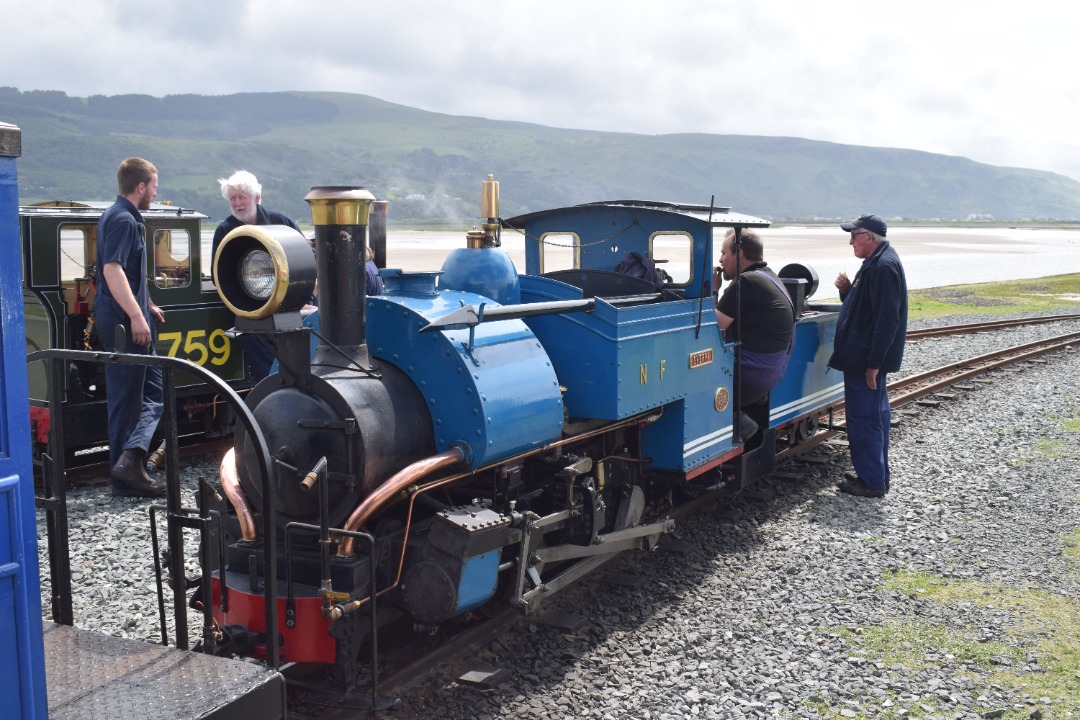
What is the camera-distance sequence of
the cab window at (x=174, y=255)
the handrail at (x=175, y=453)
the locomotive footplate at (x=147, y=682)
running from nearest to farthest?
1. the locomotive footplate at (x=147, y=682)
2. the handrail at (x=175, y=453)
3. the cab window at (x=174, y=255)

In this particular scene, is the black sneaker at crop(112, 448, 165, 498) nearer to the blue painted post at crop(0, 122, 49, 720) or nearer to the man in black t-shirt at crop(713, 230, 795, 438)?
the man in black t-shirt at crop(713, 230, 795, 438)

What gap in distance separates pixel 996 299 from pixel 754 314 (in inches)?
914

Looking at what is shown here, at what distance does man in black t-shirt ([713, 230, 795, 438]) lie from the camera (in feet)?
24.1

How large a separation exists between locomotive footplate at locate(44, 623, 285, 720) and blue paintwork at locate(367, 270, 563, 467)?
170 cm

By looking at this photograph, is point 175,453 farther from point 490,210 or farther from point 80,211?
point 80,211

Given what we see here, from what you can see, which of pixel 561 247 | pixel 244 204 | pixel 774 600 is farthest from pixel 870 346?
pixel 244 204

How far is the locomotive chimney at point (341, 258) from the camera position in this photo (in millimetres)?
4375

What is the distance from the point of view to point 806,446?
31.8 ft

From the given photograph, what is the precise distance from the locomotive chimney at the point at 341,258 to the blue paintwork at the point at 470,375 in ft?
1.01

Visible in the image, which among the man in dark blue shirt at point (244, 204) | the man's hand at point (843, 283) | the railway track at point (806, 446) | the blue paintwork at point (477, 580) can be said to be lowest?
the railway track at point (806, 446)

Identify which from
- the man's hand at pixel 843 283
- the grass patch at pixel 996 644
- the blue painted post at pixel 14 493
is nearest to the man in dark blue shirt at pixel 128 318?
the blue painted post at pixel 14 493

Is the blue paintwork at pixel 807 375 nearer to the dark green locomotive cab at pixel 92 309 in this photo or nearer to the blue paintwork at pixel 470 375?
the blue paintwork at pixel 470 375

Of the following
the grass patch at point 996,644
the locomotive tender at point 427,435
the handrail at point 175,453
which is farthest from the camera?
the grass patch at point 996,644

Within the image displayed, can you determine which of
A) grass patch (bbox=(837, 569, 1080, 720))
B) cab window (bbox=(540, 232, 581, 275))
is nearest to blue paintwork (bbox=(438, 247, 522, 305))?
cab window (bbox=(540, 232, 581, 275))
